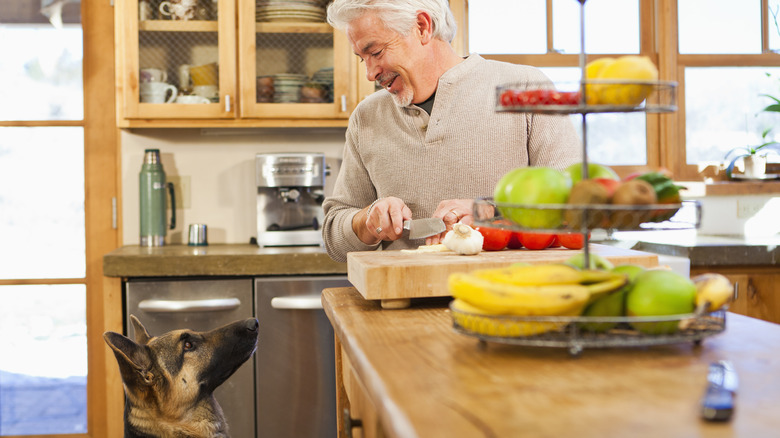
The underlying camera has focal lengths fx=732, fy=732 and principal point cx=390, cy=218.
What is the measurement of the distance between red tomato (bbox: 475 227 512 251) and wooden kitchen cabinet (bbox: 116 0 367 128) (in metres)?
1.69

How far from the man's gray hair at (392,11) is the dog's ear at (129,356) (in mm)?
894

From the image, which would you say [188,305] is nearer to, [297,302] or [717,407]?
[297,302]

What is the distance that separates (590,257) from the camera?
0.95 metres

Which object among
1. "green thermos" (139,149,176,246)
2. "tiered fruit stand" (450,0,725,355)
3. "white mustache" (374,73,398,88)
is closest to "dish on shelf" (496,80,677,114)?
"tiered fruit stand" (450,0,725,355)

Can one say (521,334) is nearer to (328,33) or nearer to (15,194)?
(328,33)

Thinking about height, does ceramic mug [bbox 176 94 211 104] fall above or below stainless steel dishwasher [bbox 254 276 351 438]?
above

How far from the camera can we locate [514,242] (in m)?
1.40

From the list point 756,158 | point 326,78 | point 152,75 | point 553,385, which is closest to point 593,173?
point 553,385

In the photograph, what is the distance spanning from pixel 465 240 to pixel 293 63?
1.93 meters

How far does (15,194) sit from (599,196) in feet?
10.1

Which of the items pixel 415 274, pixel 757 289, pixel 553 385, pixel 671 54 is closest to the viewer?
pixel 553 385

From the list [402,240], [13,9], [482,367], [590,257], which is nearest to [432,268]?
[590,257]

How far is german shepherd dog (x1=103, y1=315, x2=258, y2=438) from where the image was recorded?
5.76 ft

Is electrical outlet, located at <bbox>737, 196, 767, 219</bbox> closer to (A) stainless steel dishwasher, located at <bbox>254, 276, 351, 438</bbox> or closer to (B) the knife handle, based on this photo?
(A) stainless steel dishwasher, located at <bbox>254, 276, 351, 438</bbox>
